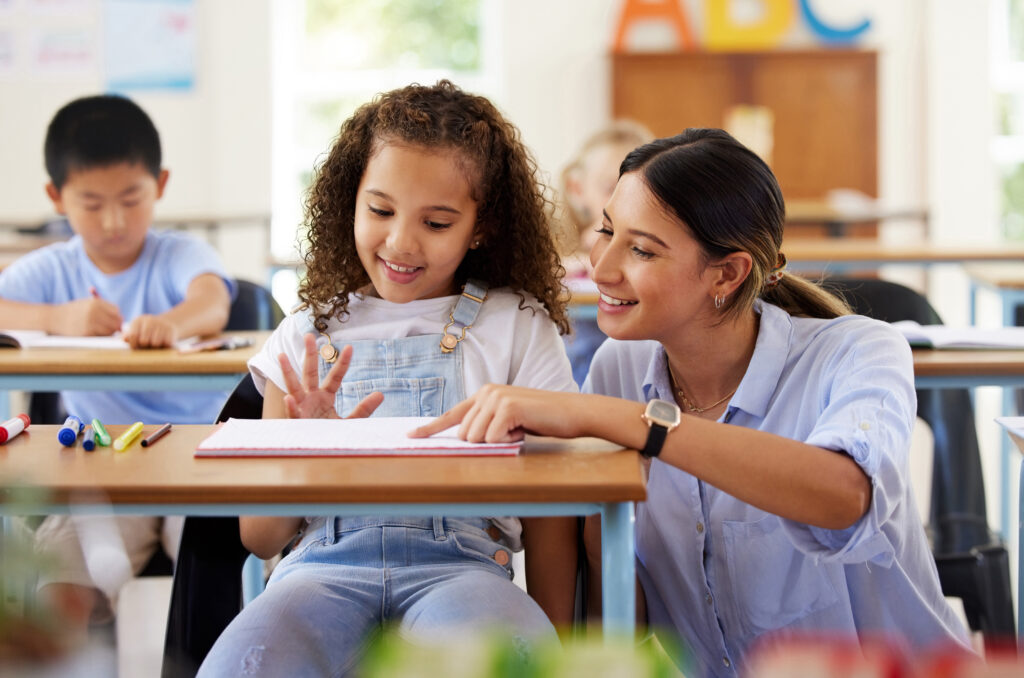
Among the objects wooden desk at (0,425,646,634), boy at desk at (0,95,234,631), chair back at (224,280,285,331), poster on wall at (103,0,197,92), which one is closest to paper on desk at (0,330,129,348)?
boy at desk at (0,95,234,631)

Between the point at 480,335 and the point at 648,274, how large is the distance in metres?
0.29

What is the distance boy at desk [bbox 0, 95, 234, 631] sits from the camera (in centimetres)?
218

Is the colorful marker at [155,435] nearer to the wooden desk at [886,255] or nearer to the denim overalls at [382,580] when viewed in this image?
the denim overalls at [382,580]

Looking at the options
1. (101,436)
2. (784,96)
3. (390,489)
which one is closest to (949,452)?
(390,489)

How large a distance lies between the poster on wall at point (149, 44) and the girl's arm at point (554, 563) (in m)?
5.72

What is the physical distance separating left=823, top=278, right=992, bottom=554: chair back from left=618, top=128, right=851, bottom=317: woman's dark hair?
791 mm

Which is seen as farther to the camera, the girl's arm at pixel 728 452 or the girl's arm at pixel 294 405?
the girl's arm at pixel 294 405

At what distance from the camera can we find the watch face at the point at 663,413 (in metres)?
1.10

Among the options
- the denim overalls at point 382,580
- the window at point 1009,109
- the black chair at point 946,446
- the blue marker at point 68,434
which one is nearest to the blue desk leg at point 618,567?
the denim overalls at point 382,580

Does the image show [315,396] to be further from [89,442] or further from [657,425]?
[657,425]

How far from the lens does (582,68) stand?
21.5 feet

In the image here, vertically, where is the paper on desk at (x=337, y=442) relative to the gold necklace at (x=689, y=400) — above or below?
below

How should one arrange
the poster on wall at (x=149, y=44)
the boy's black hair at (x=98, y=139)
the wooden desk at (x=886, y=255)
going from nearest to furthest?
the boy's black hair at (x=98, y=139)
the wooden desk at (x=886, y=255)
the poster on wall at (x=149, y=44)

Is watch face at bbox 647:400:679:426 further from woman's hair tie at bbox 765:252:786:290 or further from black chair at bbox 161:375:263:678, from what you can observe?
black chair at bbox 161:375:263:678
